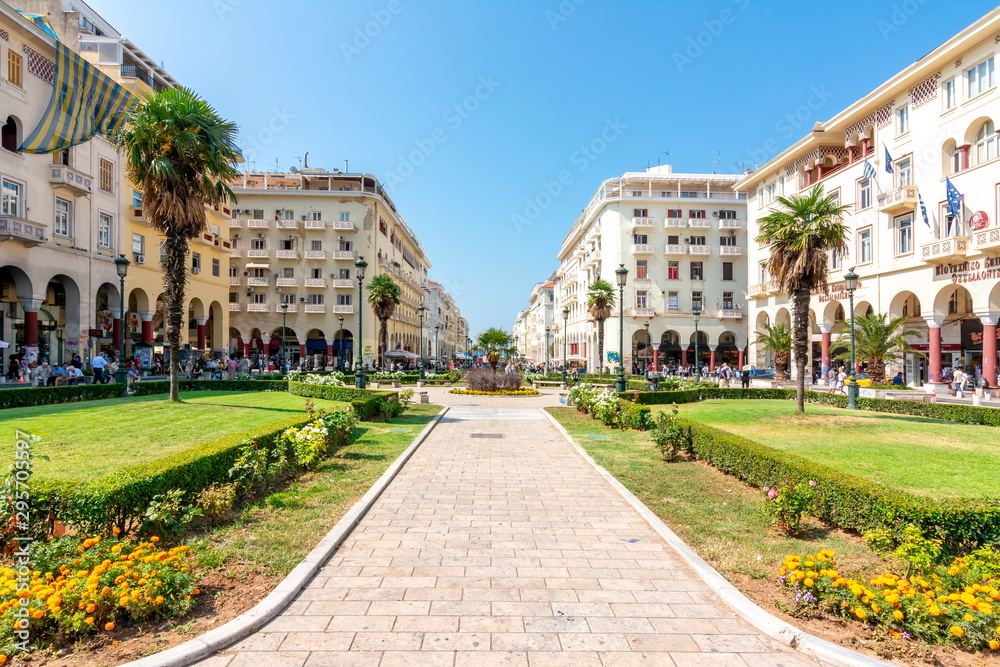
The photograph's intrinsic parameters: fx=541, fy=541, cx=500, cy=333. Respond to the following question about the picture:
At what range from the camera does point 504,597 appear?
486cm

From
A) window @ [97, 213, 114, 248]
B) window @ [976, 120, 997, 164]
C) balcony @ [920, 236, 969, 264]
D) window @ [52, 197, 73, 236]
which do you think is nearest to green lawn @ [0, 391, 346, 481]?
window @ [52, 197, 73, 236]

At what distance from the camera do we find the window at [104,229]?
31766 mm

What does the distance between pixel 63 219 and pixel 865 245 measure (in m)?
47.5

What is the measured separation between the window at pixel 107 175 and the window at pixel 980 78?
47146mm

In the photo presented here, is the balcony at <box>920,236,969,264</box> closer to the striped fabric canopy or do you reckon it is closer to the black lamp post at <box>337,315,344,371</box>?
the striped fabric canopy

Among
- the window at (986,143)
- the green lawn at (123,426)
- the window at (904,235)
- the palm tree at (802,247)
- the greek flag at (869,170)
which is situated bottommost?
the green lawn at (123,426)

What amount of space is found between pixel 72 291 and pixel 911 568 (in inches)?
1461

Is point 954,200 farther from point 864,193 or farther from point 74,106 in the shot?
point 74,106

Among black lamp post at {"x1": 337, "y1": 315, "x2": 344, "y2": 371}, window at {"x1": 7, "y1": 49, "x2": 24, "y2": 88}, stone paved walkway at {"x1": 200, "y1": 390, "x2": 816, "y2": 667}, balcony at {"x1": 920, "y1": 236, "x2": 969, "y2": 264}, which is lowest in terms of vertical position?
stone paved walkway at {"x1": 200, "y1": 390, "x2": 816, "y2": 667}

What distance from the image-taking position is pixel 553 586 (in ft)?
16.8

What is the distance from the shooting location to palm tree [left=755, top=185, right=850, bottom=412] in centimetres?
1830

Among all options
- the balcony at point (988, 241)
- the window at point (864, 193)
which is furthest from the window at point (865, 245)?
the balcony at point (988, 241)

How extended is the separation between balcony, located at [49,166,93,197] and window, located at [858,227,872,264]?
1821 inches

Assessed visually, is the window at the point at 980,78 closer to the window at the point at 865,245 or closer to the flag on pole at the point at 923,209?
the flag on pole at the point at 923,209
